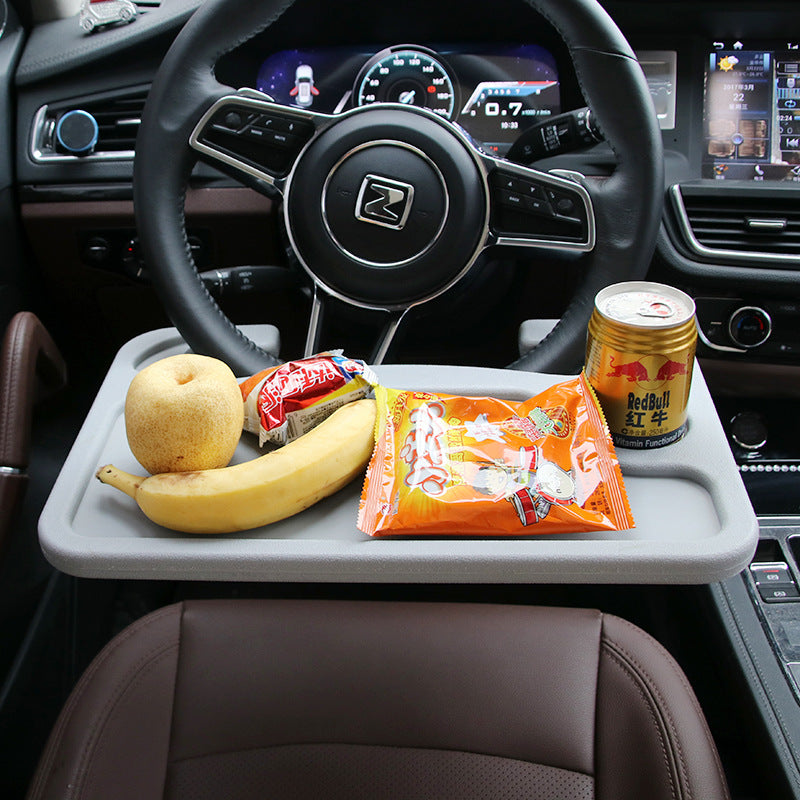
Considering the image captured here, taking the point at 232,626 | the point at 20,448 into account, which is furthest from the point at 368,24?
the point at 232,626

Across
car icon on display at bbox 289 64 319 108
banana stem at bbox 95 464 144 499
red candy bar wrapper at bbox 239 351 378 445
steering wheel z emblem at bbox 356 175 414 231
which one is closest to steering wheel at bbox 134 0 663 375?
steering wheel z emblem at bbox 356 175 414 231

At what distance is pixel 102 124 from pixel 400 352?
1.95 ft

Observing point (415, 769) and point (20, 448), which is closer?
point (415, 769)

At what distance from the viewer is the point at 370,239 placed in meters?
1.06

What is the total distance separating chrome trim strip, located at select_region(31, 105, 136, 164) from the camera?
1387 millimetres

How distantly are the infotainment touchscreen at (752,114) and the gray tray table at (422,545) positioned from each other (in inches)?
24.4

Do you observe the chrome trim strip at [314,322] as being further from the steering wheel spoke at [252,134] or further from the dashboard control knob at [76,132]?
the dashboard control knob at [76,132]

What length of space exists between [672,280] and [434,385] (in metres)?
0.48

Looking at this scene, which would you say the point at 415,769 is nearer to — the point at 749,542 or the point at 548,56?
the point at 749,542

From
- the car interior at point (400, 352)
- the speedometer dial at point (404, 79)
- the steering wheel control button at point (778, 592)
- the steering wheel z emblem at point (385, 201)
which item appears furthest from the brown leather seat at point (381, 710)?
the speedometer dial at point (404, 79)

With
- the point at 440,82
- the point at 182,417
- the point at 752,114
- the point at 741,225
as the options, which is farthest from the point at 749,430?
the point at 182,417

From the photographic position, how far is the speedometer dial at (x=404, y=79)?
1296 millimetres

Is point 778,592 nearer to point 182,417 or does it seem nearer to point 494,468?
point 494,468

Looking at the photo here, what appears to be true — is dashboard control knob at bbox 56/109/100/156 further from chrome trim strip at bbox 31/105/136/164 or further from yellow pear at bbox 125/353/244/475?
yellow pear at bbox 125/353/244/475
